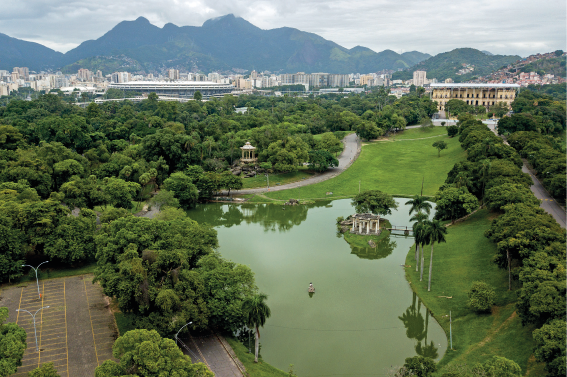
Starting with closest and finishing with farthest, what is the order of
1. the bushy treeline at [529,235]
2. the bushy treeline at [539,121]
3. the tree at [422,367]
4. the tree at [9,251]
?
the tree at [422,367] → the bushy treeline at [529,235] → the tree at [9,251] → the bushy treeline at [539,121]

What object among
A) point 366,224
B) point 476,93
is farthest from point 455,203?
point 476,93

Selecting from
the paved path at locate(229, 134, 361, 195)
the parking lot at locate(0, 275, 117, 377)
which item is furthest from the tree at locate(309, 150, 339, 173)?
the parking lot at locate(0, 275, 117, 377)

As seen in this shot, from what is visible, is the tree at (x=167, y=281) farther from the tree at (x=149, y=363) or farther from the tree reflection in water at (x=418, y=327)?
the tree reflection in water at (x=418, y=327)

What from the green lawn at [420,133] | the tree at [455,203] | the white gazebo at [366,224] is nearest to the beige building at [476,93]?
the green lawn at [420,133]

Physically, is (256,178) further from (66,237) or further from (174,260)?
(174,260)

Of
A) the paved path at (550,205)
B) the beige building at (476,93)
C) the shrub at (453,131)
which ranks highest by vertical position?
the beige building at (476,93)

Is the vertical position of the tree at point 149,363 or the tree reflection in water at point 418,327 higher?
the tree at point 149,363

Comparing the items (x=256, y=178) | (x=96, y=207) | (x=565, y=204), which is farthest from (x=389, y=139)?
(x=96, y=207)
